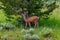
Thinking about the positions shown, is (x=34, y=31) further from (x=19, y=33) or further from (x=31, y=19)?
(x=31, y=19)

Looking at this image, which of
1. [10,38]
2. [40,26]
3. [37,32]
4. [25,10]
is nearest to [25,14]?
[25,10]

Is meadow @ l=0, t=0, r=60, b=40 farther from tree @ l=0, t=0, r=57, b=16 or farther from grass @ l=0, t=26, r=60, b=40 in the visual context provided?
tree @ l=0, t=0, r=57, b=16

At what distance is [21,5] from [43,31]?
185 centimetres

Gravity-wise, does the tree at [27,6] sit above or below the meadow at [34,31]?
above

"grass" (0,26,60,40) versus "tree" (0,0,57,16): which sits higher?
"tree" (0,0,57,16)

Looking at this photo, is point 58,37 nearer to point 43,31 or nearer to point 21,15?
point 43,31

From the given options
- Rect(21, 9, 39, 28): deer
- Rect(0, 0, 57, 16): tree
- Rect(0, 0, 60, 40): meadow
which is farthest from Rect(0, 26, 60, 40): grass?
Rect(0, 0, 57, 16): tree

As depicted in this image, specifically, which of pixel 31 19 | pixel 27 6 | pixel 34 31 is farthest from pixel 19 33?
pixel 27 6

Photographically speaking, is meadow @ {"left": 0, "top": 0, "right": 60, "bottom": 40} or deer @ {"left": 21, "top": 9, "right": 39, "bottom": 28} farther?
deer @ {"left": 21, "top": 9, "right": 39, "bottom": 28}

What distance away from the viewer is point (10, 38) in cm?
987

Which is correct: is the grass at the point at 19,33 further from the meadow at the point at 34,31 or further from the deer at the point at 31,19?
the deer at the point at 31,19

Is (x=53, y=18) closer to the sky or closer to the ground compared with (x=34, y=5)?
closer to the ground

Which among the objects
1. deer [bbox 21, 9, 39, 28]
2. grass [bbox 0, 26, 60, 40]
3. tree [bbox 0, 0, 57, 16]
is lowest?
grass [bbox 0, 26, 60, 40]

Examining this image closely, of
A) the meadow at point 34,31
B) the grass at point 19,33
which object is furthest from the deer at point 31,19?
the grass at point 19,33
